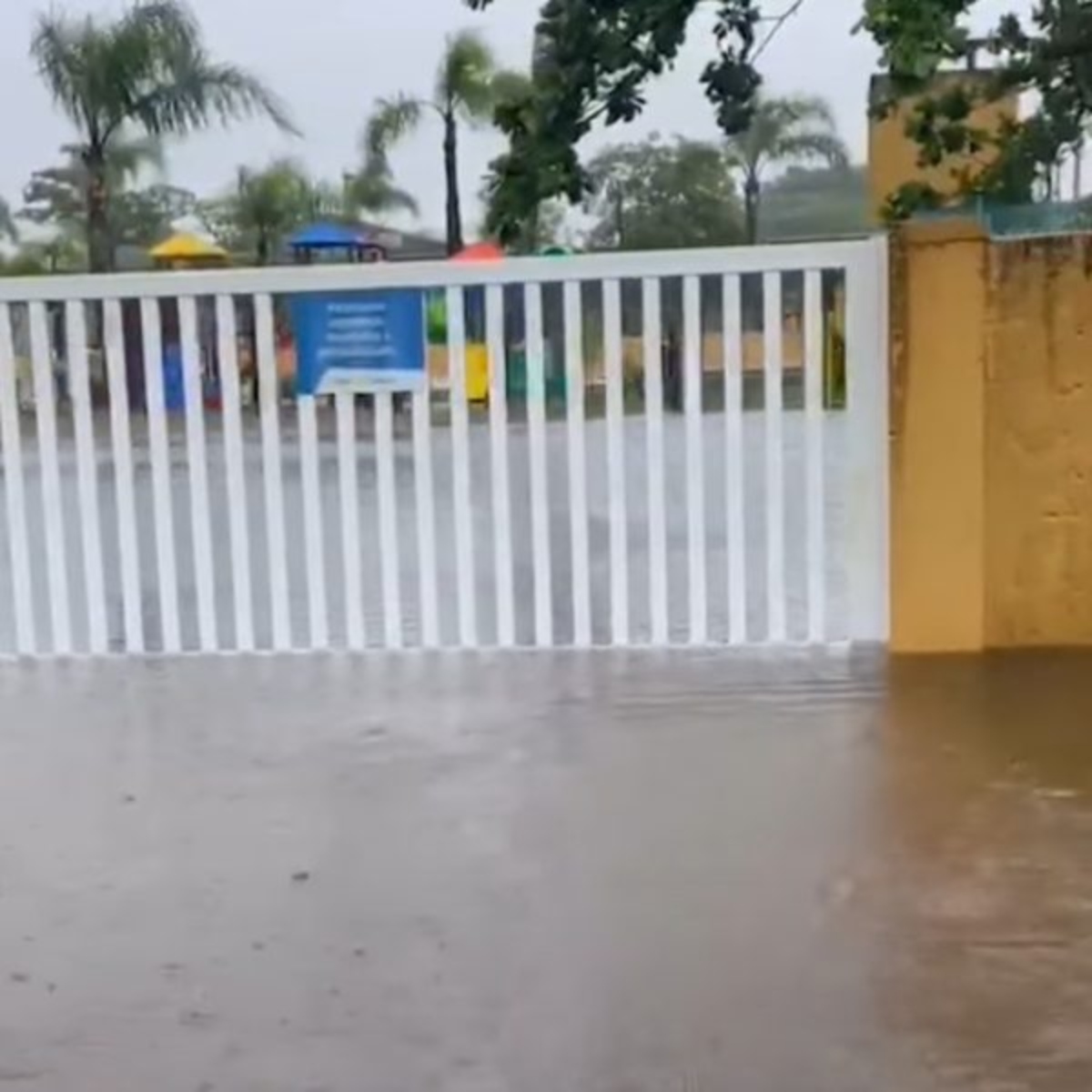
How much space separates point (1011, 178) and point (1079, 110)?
447 mm

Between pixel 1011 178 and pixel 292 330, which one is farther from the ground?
pixel 1011 178

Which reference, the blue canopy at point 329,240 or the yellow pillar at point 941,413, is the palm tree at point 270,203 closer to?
the blue canopy at point 329,240

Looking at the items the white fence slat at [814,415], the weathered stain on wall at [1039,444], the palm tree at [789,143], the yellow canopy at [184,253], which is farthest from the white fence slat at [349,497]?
the palm tree at [789,143]

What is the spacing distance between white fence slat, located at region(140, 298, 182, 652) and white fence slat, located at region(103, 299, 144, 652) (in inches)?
3.4

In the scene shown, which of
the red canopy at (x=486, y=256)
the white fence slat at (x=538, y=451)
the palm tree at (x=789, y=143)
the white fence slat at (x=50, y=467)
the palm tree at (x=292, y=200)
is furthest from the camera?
the palm tree at (x=292, y=200)

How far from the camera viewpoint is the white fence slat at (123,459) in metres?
6.79

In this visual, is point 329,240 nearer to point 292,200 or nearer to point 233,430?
point 292,200

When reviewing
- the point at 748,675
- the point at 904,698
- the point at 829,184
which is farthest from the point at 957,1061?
the point at 829,184

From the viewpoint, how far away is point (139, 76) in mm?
26531

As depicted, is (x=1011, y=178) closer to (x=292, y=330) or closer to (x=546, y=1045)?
(x=292, y=330)

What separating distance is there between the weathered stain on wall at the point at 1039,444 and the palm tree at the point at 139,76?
22.0m

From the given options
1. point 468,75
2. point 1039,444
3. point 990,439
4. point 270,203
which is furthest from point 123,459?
point 270,203

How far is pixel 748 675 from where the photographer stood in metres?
6.54

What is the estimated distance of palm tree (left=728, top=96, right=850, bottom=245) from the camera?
3453 centimetres
